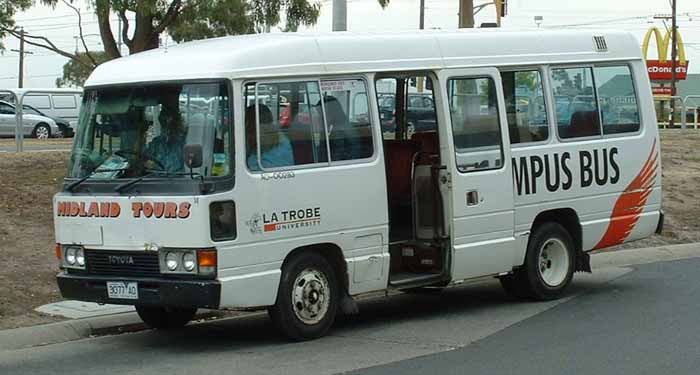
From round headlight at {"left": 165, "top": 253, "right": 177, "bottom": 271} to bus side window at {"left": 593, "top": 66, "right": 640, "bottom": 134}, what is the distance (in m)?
5.45

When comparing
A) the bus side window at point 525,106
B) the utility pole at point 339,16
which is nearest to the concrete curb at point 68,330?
the bus side window at point 525,106

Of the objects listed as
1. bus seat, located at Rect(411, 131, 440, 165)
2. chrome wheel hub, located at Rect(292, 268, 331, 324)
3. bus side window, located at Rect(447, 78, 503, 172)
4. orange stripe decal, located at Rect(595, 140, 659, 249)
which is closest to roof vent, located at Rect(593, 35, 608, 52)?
orange stripe decal, located at Rect(595, 140, 659, 249)

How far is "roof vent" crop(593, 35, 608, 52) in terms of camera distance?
1312cm

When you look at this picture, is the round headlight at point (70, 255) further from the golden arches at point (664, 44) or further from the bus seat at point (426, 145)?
the golden arches at point (664, 44)

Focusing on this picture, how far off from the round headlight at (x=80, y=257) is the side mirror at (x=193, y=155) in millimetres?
1397

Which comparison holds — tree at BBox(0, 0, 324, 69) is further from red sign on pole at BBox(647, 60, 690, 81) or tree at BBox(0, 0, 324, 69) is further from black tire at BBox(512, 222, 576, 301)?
red sign on pole at BBox(647, 60, 690, 81)

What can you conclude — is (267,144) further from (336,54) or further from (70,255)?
(70,255)

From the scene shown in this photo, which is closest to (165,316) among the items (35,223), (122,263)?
(122,263)

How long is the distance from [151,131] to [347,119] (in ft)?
5.76

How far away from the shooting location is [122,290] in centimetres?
994

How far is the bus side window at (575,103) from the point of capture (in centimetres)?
1265

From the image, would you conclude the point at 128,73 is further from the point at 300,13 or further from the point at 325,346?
the point at 300,13

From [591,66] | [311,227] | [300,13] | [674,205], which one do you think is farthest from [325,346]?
[674,205]

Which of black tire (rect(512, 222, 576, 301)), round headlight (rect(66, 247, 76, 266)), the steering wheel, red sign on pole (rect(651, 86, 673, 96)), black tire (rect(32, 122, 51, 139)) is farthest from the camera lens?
red sign on pole (rect(651, 86, 673, 96))
